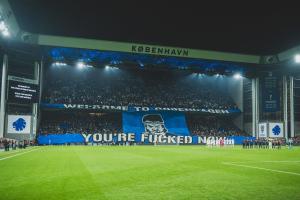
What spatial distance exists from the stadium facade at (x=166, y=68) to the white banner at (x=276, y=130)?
17 centimetres

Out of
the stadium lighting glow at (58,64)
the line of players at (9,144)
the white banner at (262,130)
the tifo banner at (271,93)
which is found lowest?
the line of players at (9,144)

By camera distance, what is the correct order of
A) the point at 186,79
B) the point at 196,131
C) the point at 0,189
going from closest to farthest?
1. the point at 0,189
2. the point at 196,131
3. the point at 186,79

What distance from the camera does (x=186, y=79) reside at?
79.1 metres

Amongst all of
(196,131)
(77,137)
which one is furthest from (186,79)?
(77,137)

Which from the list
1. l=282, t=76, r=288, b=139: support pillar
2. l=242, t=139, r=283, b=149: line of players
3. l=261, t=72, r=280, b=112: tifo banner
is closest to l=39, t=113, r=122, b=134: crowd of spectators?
l=242, t=139, r=283, b=149: line of players

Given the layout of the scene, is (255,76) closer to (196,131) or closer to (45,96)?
(196,131)

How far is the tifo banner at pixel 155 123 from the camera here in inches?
2552

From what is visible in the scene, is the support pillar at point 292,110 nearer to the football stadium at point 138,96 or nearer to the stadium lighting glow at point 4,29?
the football stadium at point 138,96

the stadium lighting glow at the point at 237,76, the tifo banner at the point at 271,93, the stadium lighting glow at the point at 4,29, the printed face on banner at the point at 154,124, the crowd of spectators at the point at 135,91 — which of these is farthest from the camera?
the stadium lighting glow at the point at 237,76

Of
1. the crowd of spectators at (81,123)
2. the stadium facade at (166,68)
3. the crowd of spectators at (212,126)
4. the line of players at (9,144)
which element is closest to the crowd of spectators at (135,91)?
the stadium facade at (166,68)

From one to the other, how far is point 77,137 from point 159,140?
1450 centimetres

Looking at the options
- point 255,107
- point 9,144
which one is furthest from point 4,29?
point 255,107

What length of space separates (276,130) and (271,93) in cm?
795

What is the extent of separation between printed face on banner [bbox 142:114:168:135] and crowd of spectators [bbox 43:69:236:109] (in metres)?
2.67
